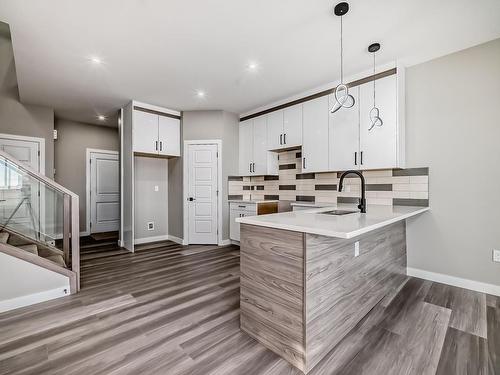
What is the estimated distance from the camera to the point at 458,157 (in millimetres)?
Result: 2713

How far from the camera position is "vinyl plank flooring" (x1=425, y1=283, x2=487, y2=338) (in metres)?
1.98

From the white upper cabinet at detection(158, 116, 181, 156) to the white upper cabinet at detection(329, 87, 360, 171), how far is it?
2987 mm

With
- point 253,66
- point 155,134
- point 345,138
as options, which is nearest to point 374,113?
point 345,138

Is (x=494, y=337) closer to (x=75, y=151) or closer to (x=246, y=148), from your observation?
(x=246, y=148)

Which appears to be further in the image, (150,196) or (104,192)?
(104,192)

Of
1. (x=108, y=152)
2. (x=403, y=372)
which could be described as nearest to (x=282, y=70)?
(x=403, y=372)

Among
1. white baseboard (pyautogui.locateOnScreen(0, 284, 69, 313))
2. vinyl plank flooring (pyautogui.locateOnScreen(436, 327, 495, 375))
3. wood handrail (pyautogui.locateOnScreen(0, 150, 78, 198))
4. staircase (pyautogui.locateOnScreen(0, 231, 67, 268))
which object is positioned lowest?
vinyl plank flooring (pyautogui.locateOnScreen(436, 327, 495, 375))

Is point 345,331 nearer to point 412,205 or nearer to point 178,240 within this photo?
point 412,205

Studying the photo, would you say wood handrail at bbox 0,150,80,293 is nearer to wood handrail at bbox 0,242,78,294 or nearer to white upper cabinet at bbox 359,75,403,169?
wood handrail at bbox 0,242,78,294

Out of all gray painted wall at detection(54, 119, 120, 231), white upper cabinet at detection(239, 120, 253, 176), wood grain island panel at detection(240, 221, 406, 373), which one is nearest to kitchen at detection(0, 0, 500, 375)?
wood grain island panel at detection(240, 221, 406, 373)

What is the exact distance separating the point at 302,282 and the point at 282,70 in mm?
2721

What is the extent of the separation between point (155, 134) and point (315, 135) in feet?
9.71

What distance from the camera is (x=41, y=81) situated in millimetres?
3512

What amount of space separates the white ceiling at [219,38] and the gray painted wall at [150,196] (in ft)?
5.76
